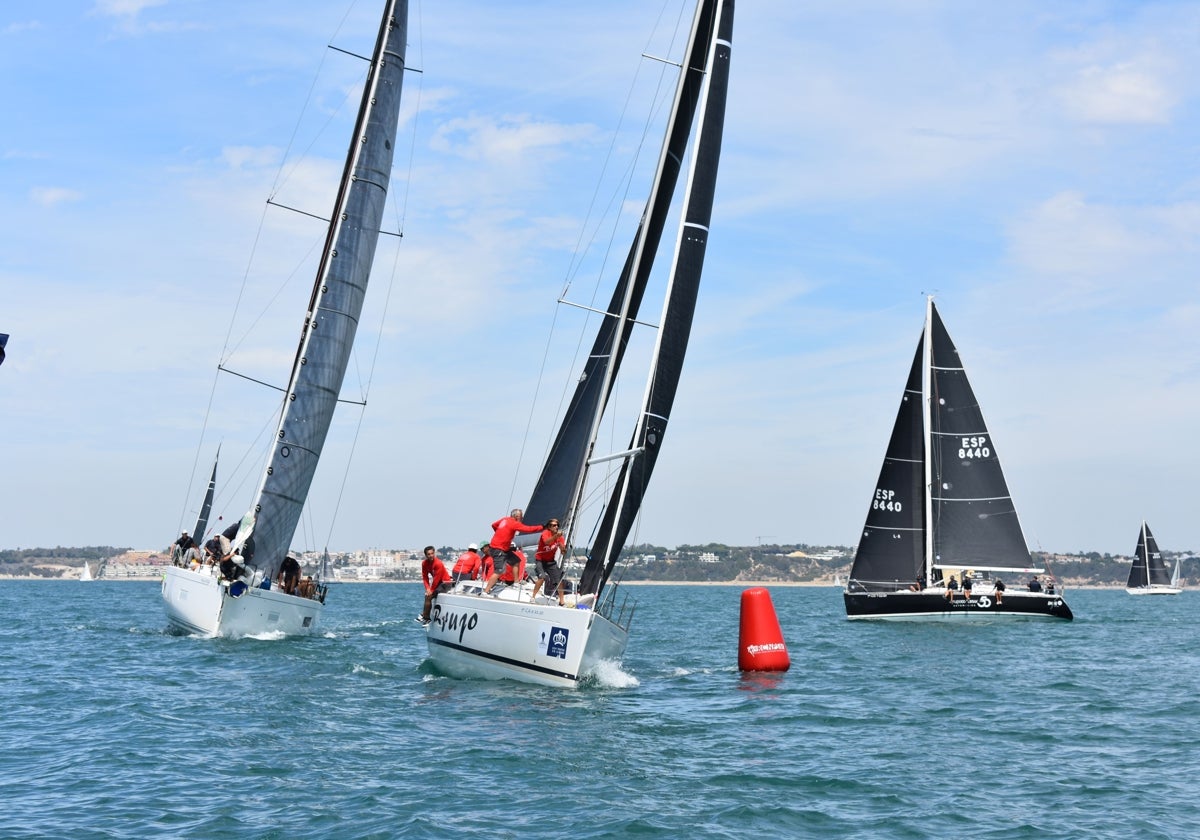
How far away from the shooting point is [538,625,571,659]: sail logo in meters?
16.7

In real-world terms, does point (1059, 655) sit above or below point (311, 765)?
above

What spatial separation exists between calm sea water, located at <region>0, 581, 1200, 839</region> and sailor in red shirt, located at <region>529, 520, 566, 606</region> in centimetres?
153

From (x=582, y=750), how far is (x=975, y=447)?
29443mm

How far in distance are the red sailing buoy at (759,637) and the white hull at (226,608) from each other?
987 centimetres

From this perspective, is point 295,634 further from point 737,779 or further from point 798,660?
point 737,779

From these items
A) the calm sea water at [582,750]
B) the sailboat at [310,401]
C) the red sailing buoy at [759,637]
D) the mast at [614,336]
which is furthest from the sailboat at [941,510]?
the mast at [614,336]

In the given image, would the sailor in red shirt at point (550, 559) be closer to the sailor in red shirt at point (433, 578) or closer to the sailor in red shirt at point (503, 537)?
the sailor in red shirt at point (503, 537)

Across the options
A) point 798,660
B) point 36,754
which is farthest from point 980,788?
point 798,660

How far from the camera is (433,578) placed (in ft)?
67.1

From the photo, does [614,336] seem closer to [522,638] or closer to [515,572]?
[515,572]

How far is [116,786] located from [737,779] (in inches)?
238

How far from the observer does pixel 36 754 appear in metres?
13.0

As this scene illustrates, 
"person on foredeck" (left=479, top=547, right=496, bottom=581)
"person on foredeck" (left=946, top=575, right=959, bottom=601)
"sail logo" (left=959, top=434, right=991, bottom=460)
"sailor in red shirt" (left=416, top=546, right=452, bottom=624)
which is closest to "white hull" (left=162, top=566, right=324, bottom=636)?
"sailor in red shirt" (left=416, top=546, right=452, bottom=624)

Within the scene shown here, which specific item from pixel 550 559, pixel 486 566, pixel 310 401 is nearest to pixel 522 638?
pixel 550 559
